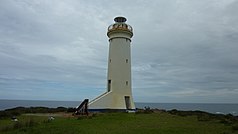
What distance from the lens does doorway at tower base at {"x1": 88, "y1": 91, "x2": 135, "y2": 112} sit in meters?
21.9

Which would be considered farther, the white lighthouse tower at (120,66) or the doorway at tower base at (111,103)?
the white lighthouse tower at (120,66)

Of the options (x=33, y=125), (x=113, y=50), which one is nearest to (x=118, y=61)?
(x=113, y=50)

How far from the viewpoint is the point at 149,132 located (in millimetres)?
10156

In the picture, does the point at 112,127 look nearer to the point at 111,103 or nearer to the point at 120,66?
the point at 111,103

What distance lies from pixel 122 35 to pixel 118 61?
2641 mm

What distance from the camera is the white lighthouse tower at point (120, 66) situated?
77.1 feet

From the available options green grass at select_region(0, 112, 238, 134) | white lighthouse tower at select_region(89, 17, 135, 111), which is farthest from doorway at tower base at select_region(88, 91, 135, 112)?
green grass at select_region(0, 112, 238, 134)

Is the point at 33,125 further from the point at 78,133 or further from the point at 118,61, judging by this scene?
the point at 118,61

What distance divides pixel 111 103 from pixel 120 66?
3773mm

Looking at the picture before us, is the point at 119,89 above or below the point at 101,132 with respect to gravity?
above

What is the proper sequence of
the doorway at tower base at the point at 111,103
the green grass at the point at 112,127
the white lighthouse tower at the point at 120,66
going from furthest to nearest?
the white lighthouse tower at the point at 120,66
the doorway at tower base at the point at 111,103
the green grass at the point at 112,127

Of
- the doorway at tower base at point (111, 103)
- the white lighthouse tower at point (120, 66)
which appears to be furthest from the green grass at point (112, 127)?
the white lighthouse tower at point (120, 66)

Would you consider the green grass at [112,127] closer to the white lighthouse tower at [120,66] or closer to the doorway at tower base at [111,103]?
the doorway at tower base at [111,103]

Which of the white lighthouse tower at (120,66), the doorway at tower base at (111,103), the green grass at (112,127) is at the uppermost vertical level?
the white lighthouse tower at (120,66)
